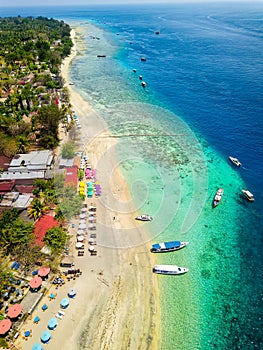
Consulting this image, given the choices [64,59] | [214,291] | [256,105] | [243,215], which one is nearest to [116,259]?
[214,291]

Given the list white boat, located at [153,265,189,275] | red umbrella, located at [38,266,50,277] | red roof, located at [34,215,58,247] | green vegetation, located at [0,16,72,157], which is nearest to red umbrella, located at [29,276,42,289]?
red umbrella, located at [38,266,50,277]

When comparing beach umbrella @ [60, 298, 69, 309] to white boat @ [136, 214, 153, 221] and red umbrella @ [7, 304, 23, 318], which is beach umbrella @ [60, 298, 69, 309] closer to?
red umbrella @ [7, 304, 23, 318]

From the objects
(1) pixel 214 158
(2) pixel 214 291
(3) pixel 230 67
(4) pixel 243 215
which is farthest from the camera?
(3) pixel 230 67

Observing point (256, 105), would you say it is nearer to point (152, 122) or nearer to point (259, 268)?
point (152, 122)

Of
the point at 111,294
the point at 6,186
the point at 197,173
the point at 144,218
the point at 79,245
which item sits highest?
the point at 6,186

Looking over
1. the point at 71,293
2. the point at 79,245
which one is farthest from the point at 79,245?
the point at 71,293

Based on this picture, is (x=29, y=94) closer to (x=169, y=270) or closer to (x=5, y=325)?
(x=5, y=325)
